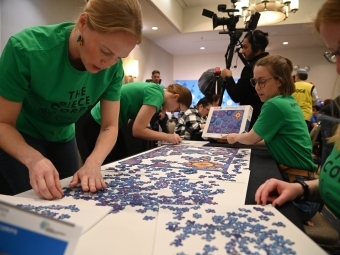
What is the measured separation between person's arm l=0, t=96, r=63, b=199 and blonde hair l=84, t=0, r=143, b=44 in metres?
0.39

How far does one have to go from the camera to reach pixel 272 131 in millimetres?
1698

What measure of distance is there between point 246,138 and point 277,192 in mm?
1011

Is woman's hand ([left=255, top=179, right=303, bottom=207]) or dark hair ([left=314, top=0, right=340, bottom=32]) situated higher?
dark hair ([left=314, top=0, right=340, bottom=32])

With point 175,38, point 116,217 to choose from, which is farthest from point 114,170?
point 175,38

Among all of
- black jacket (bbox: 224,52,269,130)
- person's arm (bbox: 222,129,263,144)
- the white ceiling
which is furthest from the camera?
the white ceiling

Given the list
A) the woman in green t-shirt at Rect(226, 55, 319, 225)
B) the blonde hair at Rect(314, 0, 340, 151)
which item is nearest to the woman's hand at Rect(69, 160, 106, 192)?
the blonde hair at Rect(314, 0, 340, 151)

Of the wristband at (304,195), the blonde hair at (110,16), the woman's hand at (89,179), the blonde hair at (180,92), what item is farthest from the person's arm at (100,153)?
the blonde hair at (180,92)

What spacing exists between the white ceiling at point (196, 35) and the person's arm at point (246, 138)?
3.21 metres

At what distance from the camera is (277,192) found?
0.91 meters

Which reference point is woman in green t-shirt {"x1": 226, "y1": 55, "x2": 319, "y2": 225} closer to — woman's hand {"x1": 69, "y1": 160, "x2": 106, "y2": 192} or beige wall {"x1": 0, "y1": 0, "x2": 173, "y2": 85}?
woman's hand {"x1": 69, "y1": 160, "x2": 106, "y2": 192}

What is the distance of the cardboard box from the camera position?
215 cm

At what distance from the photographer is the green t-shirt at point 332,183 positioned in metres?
0.78

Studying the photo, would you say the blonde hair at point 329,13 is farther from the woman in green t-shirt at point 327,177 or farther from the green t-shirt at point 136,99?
the green t-shirt at point 136,99

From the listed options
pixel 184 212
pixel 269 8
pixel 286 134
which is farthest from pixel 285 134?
pixel 269 8
